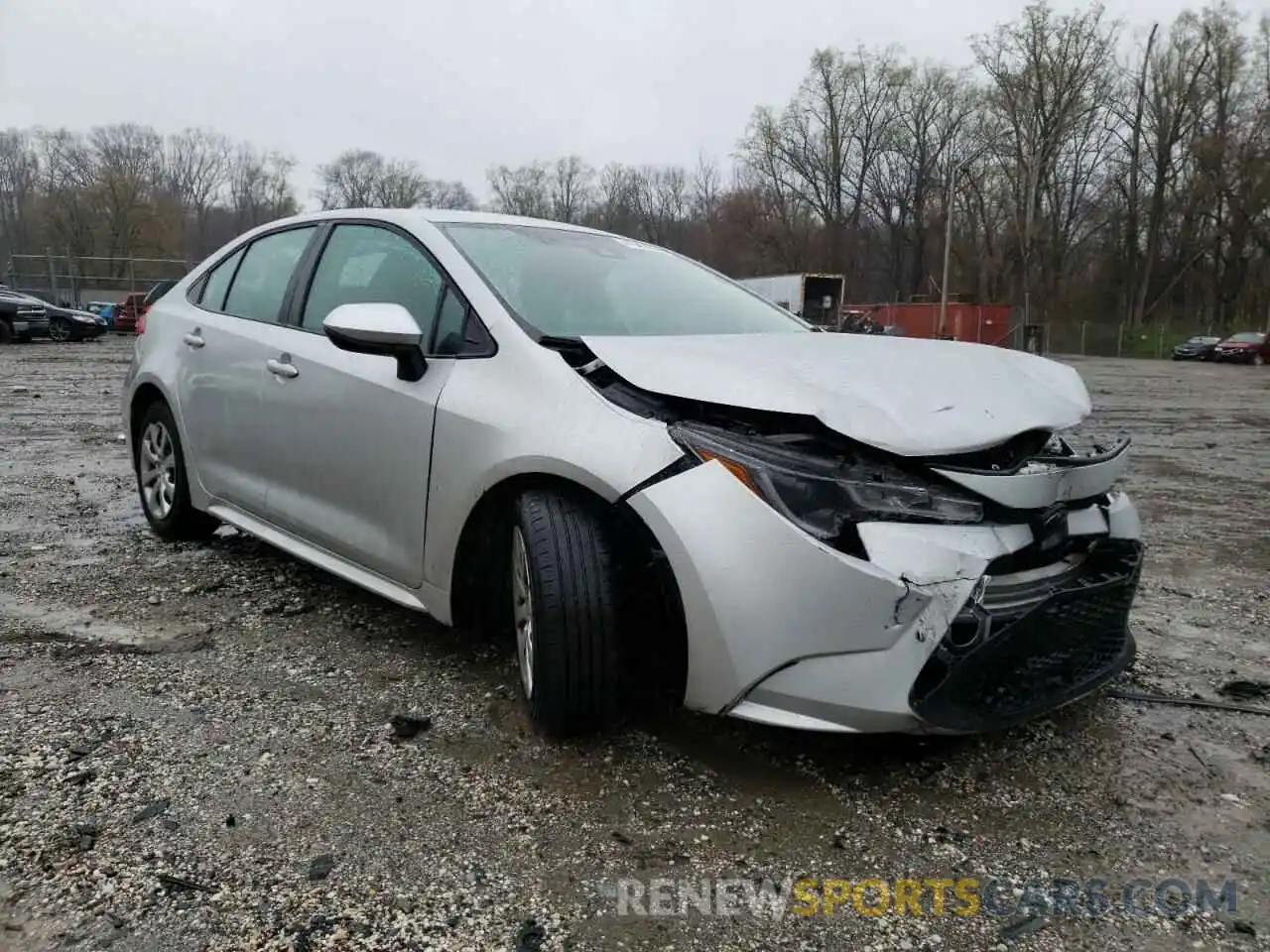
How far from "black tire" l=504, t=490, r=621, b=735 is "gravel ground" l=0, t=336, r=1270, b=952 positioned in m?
0.17

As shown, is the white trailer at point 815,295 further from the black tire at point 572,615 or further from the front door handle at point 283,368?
the black tire at point 572,615

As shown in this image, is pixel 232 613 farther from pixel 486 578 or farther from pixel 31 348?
pixel 31 348

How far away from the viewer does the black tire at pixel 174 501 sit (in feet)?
13.8

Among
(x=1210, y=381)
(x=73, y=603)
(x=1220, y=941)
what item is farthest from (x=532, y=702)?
(x=1210, y=381)

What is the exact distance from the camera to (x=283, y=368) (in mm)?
3369

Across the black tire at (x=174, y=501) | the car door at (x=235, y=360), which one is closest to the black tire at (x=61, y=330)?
the black tire at (x=174, y=501)

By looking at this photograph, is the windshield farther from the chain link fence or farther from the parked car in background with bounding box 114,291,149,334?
the chain link fence

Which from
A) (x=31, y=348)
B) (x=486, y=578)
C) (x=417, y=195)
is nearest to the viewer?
(x=486, y=578)

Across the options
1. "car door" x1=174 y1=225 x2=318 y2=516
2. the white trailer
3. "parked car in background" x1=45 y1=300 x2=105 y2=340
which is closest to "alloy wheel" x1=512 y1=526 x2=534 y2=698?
"car door" x1=174 y1=225 x2=318 y2=516

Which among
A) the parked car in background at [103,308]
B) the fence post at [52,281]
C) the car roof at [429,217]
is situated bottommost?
the car roof at [429,217]

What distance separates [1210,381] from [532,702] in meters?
24.2

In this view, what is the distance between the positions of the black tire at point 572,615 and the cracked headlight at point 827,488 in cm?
36

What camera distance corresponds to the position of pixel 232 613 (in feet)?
11.5

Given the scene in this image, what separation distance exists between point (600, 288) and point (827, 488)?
139cm
